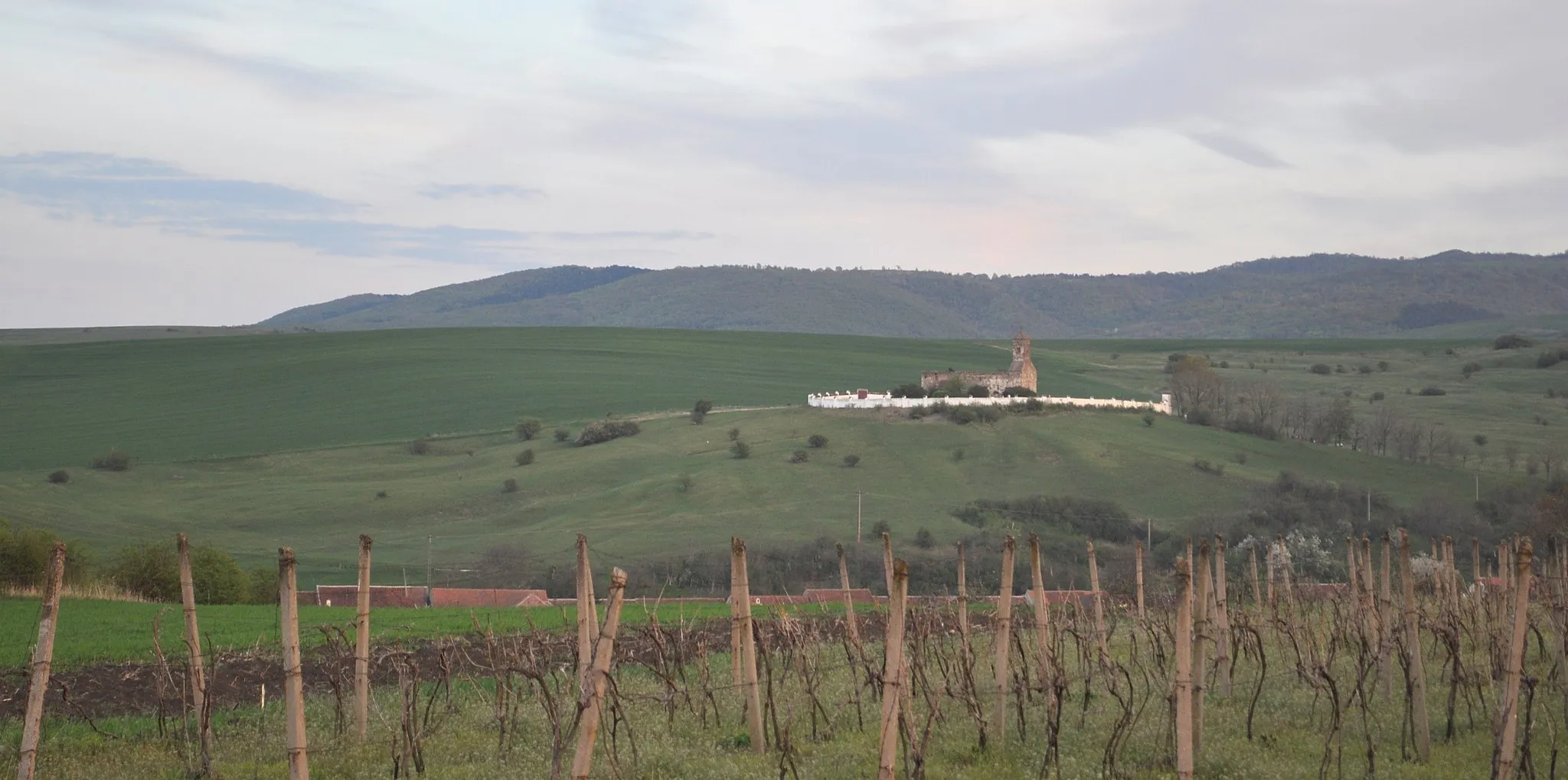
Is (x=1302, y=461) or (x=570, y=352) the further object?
(x=570, y=352)

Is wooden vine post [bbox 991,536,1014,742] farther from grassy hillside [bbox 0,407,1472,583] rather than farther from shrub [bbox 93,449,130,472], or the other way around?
shrub [bbox 93,449,130,472]

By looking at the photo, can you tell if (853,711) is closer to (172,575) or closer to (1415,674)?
(1415,674)

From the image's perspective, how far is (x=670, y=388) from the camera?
10719 centimetres

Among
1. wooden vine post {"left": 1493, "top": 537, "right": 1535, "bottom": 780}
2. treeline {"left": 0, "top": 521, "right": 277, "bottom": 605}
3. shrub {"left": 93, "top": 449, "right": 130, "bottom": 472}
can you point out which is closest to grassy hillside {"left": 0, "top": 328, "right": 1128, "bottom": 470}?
shrub {"left": 93, "top": 449, "right": 130, "bottom": 472}

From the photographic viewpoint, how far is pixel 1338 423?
84.2 meters

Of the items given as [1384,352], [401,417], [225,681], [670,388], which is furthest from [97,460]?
[1384,352]

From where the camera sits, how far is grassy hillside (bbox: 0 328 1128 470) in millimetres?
87750

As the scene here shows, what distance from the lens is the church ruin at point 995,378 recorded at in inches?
3588

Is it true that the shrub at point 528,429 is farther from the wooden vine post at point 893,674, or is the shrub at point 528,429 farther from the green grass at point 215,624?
the wooden vine post at point 893,674

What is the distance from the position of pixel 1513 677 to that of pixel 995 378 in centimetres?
8367

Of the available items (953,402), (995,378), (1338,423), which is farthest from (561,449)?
(1338,423)

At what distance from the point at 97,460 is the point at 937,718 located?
2985 inches

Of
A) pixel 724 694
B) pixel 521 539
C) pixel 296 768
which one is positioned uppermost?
pixel 296 768

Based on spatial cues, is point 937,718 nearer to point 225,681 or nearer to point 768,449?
point 225,681
